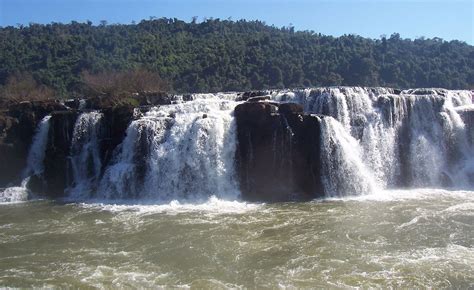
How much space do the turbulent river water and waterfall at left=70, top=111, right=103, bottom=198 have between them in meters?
0.06

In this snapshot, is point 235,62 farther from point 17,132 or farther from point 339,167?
point 339,167

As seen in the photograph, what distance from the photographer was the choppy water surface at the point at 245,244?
11664 mm

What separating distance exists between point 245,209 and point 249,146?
3.90 meters

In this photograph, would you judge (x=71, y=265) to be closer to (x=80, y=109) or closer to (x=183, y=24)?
(x=80, y=109)

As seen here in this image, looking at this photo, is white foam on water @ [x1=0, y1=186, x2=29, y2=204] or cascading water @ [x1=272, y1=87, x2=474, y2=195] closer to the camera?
white foam on water @ [x1=0, y1=186, x2=29, y2=204]

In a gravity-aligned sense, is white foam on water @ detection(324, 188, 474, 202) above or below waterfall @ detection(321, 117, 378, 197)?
below

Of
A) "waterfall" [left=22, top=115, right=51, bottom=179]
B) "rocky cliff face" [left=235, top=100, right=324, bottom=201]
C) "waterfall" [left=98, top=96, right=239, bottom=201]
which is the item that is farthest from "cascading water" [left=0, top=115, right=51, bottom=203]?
"rocky cliff face" [left=235, top=100, right=324, bottom=201]

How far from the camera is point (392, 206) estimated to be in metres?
18.5

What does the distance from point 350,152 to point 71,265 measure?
45.7 ft

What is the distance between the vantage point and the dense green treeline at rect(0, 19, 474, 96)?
5669 centimetres

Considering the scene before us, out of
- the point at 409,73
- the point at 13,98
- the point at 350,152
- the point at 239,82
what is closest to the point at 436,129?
the point at 350,152

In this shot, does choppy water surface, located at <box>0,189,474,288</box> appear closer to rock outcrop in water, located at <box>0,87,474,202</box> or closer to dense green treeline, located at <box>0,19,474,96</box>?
rock outcrop in water, located at <box>0,87,474,202</box>

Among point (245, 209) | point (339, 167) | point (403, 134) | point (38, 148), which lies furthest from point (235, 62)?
point (245, 209)

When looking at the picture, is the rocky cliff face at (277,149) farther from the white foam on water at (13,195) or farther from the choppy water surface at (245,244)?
the white foam on water at (13,195)
